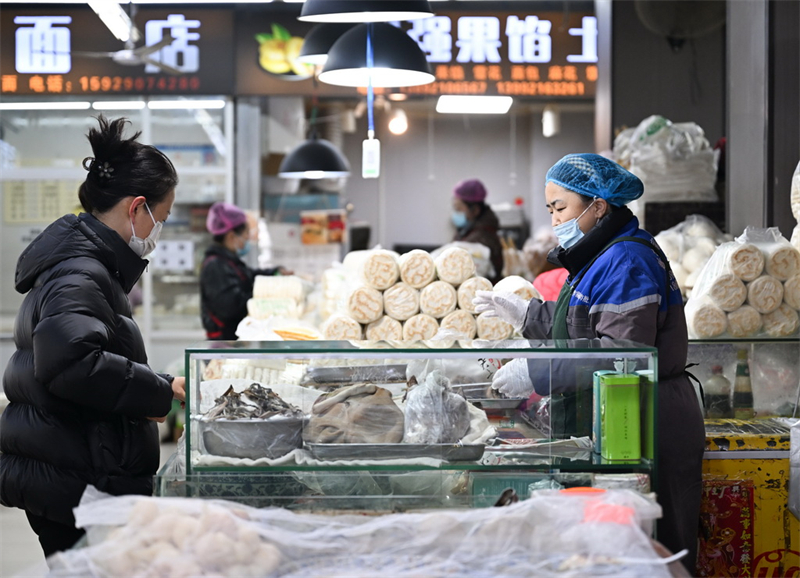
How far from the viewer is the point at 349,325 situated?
4.05m

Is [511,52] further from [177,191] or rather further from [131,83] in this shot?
[177,191]

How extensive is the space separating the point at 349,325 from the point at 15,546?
8.39 ft

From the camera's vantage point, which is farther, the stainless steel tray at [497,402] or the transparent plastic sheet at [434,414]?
the stainless steel tray at [497,402]

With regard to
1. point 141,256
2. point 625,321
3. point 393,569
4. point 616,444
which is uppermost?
point 141,256

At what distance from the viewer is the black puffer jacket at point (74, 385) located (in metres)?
2.25

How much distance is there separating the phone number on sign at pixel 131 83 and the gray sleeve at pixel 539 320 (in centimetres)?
Answer: 560

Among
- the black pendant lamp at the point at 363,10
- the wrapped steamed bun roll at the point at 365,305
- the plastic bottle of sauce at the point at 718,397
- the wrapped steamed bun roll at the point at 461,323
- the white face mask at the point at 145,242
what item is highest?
the black pendant lamp at the point at 363,10

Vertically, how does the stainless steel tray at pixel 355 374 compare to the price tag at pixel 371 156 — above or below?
below

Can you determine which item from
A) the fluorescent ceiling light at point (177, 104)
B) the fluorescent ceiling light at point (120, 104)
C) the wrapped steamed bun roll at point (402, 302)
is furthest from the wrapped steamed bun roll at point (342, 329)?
the fluorescent ceiling light at point (120, 104)

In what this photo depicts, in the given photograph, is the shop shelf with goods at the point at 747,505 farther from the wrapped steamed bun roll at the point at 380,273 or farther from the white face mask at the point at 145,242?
the white face mask at the point at 145,242

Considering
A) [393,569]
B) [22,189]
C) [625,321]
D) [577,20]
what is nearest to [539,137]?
[577,20]

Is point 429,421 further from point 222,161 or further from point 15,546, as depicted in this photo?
point 222,161

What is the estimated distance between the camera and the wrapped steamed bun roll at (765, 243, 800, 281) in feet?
11.3

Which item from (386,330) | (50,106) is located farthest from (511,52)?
(50,106)
